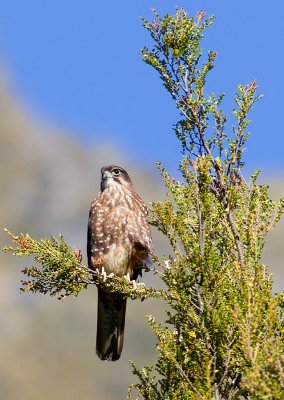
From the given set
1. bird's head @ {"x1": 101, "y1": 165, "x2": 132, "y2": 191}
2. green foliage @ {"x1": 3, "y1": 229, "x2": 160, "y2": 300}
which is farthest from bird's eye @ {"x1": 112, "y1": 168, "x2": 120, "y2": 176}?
green foliage @ {"x1": 3, "y1": 229, "x2": 160, "y2": 300}

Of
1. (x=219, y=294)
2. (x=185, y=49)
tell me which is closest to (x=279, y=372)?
(x=219, y=294)

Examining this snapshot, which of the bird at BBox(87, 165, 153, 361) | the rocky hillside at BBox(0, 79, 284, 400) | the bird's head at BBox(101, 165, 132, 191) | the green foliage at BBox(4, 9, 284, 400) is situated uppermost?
A: the rocky hillside at BBox(0, 79, 284, 400)

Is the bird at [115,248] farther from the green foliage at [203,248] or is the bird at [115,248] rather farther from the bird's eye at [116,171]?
the green foliage at [203,248]

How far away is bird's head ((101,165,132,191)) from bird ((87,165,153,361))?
0.41 feet

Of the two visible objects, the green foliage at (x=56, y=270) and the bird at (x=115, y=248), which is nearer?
the green foliage at (x=56, y=270)

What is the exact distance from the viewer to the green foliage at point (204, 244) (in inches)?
241

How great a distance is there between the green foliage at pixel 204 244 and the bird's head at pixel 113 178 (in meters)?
2.47

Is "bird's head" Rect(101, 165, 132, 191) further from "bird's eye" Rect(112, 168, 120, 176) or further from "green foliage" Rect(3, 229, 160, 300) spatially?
"green foliage" Rect(3, 229, 160, 300)

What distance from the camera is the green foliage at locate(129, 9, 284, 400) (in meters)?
6.12

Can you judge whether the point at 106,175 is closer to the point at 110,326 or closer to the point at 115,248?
the point at 115,248

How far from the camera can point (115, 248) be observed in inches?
353

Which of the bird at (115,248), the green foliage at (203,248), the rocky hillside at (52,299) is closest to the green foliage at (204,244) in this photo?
the green foliage at (203,248)

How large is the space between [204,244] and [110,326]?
2.90 m

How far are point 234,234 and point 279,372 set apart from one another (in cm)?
137
